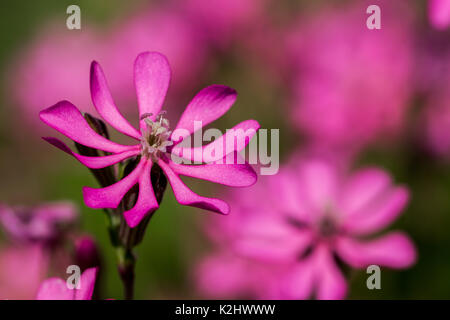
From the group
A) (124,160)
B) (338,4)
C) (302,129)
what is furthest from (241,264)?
(338,4)

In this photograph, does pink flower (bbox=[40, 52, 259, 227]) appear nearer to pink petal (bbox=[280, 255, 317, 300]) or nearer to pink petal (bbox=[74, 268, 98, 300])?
pink petal (bbox=[74, 268, 98, 300])

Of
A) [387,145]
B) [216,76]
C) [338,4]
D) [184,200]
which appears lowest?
[184,200]

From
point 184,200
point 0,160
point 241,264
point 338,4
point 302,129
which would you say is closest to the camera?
point 184,200

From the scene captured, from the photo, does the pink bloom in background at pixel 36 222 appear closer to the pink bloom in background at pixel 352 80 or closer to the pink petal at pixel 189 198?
the pink petal at pixel 189 198

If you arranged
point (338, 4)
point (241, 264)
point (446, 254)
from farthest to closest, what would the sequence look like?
point (338, 4), point (446, 254), point (241, 264)

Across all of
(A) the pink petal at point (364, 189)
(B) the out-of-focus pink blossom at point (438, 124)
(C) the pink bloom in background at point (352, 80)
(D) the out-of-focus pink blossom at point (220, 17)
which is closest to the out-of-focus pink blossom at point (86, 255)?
(A) the pink petal at point (364, 189)

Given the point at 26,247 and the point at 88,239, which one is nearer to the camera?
the point at 88,239

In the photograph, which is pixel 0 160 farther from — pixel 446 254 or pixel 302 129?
pixel 446 254
